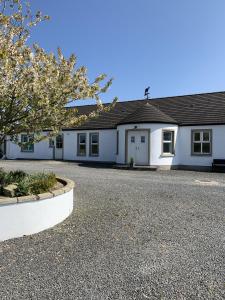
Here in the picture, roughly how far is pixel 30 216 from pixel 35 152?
2338 cm

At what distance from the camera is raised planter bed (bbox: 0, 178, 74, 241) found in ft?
19.9

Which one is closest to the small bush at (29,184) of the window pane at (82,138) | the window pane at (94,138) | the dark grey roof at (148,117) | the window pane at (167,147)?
the dark grey roof at (148,117)

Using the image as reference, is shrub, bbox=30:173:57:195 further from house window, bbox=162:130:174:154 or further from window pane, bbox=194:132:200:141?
window pane, bbox=194:132:200:141

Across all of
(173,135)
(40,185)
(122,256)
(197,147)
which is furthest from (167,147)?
(122,256)

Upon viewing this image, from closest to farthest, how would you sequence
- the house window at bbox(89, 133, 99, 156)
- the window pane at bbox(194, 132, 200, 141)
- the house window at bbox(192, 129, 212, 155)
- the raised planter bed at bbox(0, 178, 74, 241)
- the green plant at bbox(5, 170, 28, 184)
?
the raised planter bed at bbox(0, 178, 74, 241), the green plant at bbox(5, 170, 28, 184), the house window at bbox(192, 129, 212, 155), the window pane at bbox(194, 132, 200, 141), the house window at bbox(89, 133, 99, 156)

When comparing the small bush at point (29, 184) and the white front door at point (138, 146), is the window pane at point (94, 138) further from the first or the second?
the small bush at point (29, 184)

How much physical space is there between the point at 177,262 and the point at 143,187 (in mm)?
7387

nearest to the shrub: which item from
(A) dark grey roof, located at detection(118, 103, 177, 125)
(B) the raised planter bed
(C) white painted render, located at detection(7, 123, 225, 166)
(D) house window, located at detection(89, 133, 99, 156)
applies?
(B) the raised planter bed

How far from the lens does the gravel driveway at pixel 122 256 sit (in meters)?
4.20

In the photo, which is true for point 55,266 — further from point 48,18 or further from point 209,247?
point 48,18

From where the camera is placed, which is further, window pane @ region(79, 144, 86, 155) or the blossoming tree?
window pane @ region(79, 144, 86, 155)

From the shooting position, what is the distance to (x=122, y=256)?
5324mm

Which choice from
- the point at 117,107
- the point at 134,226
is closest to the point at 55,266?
the point at 134,226

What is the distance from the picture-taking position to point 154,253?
215 inches
